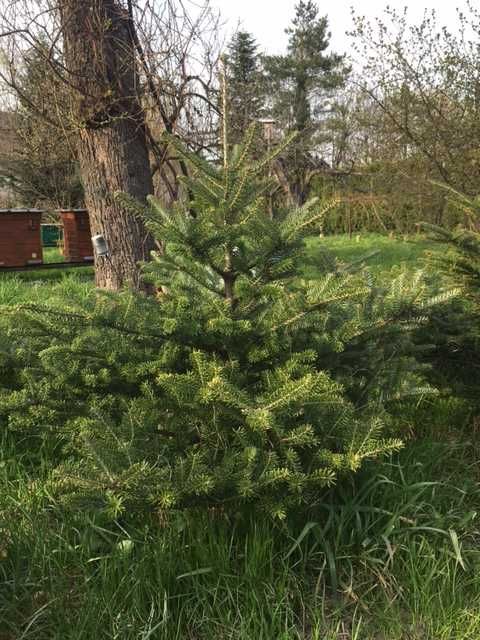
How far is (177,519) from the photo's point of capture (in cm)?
201

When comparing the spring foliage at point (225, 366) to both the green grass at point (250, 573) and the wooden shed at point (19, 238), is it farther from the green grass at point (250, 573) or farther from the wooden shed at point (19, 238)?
the wooden shed at point (19, 238)

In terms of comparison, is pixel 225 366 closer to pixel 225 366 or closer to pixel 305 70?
pixel 225 366

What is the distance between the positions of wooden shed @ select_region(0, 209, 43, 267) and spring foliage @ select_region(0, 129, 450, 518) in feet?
29.2

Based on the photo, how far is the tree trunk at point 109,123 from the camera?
435 cm

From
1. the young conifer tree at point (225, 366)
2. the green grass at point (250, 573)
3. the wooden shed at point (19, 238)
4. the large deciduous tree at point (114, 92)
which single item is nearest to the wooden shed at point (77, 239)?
the wooden shed at point (19, 238)

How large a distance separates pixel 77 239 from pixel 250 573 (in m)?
10.7

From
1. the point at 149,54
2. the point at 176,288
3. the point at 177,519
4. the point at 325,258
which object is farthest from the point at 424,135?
the point at 177,519

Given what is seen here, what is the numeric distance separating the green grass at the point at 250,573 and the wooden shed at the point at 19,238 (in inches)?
359

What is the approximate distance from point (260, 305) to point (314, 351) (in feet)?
0.99

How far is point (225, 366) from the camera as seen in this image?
1992 mm

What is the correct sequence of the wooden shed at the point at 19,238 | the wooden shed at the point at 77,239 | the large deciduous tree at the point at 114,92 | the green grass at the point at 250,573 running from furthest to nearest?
the wooden shed at the point at 77,239 < the wooden shed at the point at 19,238 < the large deciduous tree at the point at 114,92 < the green grass at the point at 250,573

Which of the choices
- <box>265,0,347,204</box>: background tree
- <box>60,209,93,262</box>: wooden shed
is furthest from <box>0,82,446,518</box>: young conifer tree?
<box>265,0,347,204</box>: background tree

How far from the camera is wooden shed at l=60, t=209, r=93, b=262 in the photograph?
11.7m

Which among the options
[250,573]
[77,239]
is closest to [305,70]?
[77,239]
